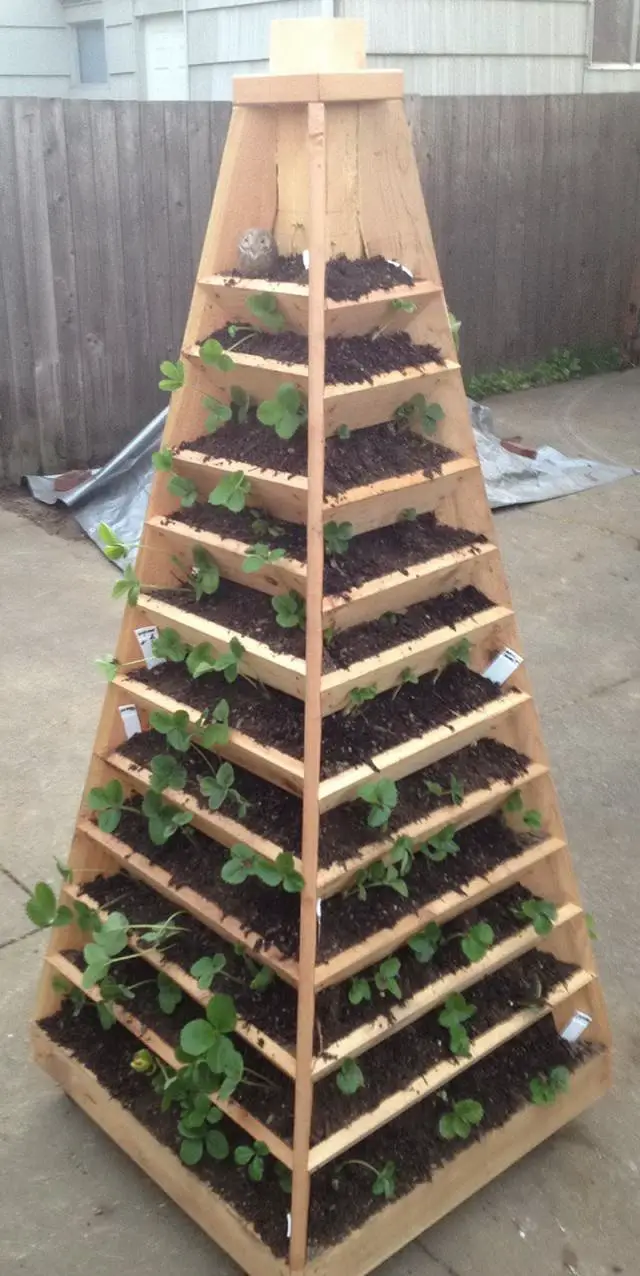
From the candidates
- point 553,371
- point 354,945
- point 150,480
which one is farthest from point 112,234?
point 354,945

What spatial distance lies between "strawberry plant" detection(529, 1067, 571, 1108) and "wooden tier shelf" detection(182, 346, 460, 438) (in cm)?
136

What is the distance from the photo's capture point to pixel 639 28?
962 cm

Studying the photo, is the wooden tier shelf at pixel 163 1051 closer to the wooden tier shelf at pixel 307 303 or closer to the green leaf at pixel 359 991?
the green leaf at pixel 359 991

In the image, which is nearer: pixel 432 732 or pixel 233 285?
pixel 233 285

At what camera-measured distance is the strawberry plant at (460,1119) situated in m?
2.17

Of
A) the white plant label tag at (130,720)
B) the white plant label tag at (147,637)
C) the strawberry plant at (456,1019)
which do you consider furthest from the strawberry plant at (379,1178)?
the white plant label tag at (147,637)

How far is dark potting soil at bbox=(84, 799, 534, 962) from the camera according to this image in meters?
2.01

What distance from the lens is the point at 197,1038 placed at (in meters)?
1.95

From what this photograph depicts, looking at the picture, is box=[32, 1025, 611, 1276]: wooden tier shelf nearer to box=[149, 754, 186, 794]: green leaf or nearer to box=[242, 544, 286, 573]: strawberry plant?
box=[149, 754, 186, 794]: green leaf

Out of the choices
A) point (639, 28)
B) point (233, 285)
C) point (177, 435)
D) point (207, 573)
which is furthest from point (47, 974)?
point (639, 28)

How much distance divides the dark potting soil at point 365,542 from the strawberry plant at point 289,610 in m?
0.06

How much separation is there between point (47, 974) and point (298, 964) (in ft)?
2.58

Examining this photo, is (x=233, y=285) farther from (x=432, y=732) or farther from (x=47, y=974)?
(x=47, y=974)

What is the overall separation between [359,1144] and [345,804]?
2.24 ft
